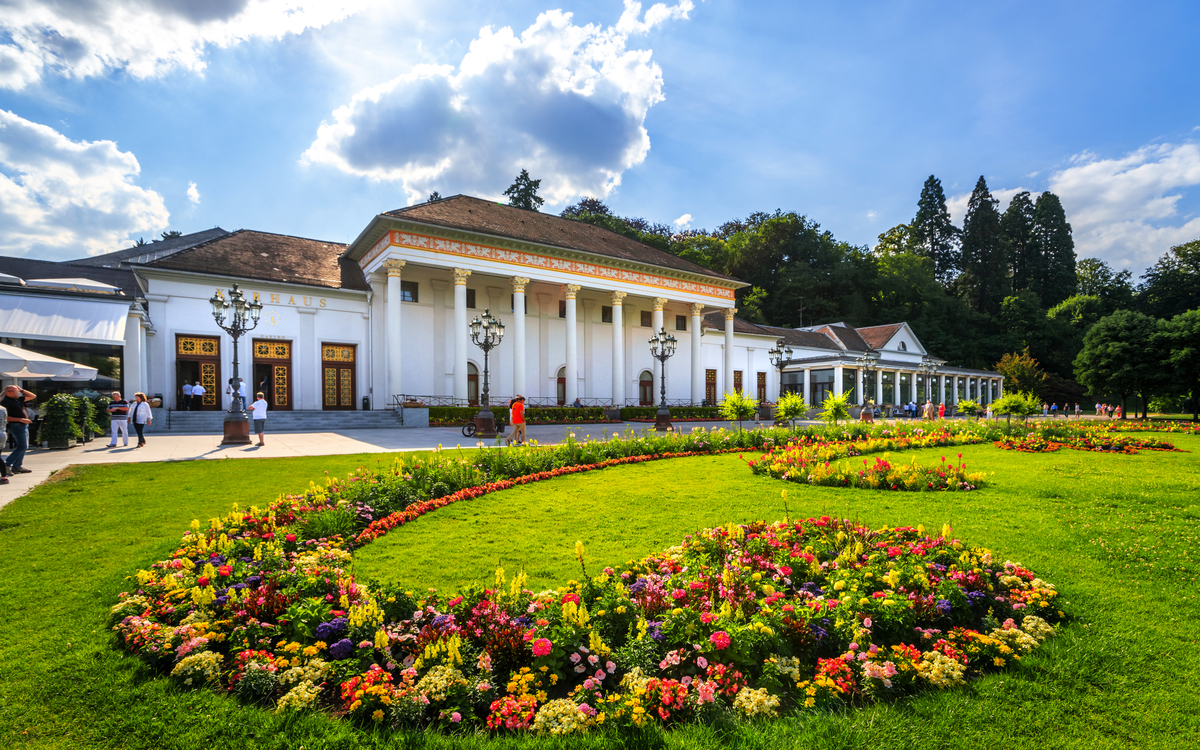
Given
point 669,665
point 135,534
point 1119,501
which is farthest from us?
point 1119,501

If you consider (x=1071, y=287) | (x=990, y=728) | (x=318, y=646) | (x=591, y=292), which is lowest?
(x=990, y=728)

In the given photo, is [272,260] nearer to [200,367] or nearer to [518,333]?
[200,367]

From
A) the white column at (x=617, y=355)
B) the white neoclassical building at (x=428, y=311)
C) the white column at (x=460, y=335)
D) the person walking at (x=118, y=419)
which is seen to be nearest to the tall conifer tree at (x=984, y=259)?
the white neoclassical building at (x=428, y=311)

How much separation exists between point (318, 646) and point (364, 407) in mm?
27501

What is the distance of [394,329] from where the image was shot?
26.3 m

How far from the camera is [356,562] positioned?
5.04 metres

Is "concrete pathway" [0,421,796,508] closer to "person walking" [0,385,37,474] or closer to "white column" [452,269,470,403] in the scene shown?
"person walking" [0,385,37,474]

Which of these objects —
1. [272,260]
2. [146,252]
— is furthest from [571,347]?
[146,252]

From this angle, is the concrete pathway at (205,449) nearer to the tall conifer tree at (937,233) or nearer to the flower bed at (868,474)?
the flower bed at (868,474)

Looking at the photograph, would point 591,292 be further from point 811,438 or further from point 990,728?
point 990,728

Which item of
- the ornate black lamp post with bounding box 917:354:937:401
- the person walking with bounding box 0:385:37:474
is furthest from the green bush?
the ornate black lamp post with bounding box 917:354:937:401

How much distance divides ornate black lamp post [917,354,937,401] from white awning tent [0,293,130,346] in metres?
56.5

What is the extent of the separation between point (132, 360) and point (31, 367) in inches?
331

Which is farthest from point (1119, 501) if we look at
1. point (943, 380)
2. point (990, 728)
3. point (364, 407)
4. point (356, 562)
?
point (943, 380)
